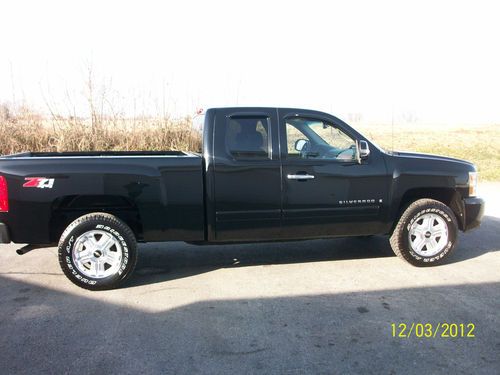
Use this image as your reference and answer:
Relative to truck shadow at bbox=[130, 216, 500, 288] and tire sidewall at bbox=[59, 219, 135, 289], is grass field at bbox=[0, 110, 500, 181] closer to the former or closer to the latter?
truck shadow at bbox=[130, 216, 500, 288]

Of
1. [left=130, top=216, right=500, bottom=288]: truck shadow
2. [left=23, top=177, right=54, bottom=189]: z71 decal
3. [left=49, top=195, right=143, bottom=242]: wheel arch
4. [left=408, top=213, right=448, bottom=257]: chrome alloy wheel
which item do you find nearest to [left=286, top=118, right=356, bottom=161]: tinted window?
[left=408, top=213, right=448, bottom=257]: chrome alloy wheel

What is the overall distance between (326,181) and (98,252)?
252 centimetres

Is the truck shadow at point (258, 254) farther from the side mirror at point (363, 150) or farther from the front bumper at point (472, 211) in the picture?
the side mirror at point (363, 150)

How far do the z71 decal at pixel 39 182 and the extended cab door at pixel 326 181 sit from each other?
2372 millimetres

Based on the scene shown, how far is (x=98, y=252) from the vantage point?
14.3 ft

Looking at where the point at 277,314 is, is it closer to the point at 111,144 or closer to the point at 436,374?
the point at 436,374

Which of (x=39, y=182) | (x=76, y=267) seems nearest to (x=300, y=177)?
(x=76, y=267)

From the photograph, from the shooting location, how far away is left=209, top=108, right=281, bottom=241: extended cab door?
4551 mm

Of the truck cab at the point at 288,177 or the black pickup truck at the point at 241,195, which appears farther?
the truck cab at the point at 288,177

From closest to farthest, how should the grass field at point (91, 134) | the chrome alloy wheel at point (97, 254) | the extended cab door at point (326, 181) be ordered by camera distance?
the chrome alloy wheel at point (97, 254) → the extended cab door at point (326, 181) → the grass field at point (91, 134)

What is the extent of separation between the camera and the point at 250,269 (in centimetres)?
496

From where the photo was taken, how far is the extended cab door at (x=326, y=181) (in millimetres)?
4699

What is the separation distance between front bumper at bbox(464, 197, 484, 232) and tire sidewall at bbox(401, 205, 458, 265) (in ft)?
0.90
